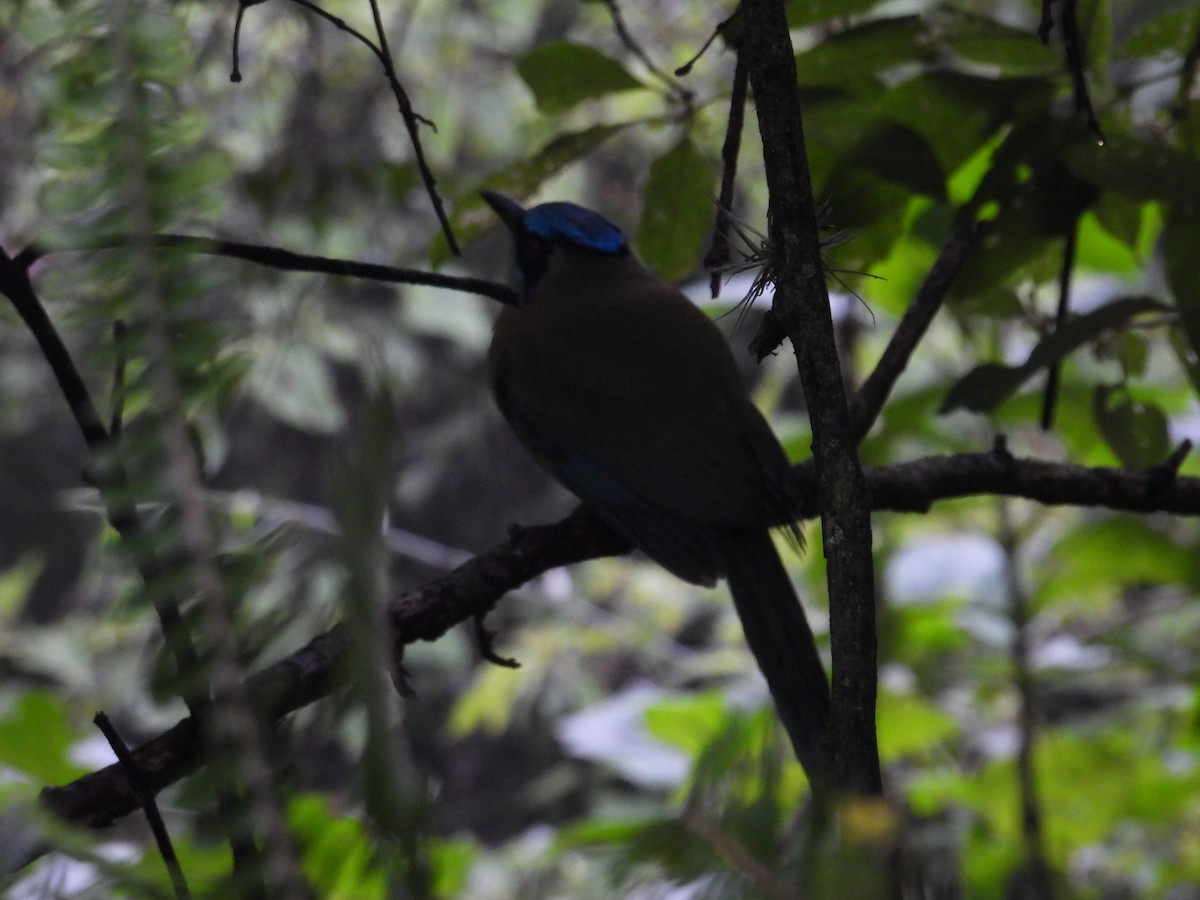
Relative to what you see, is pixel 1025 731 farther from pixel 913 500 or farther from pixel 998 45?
pixel 998 45

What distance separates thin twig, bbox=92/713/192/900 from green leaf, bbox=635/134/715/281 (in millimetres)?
1063

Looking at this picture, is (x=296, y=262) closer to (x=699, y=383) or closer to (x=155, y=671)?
(x=155, y=671)

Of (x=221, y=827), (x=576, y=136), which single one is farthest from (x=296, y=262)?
(x=221, y=827)

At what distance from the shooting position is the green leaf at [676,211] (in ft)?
5.08

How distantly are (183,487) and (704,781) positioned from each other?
20 centimetres

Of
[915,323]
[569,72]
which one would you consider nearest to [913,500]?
[915,323]

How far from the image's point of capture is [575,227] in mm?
2555

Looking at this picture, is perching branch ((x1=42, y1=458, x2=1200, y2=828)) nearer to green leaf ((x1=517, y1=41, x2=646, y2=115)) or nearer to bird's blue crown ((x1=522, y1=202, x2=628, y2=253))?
green leaf ((x1=517, y1=41, x2=646, y2=115))

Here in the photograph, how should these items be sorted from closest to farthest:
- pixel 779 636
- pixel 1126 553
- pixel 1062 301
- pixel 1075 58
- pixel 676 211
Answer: pixel 1075 58, pixel 1062 301, pixel 676 211, pixel 779 636, pixel 1126 553

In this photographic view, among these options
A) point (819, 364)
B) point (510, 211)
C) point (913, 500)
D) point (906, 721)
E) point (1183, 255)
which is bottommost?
point (819, 364)

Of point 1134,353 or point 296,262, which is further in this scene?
point 1134,353

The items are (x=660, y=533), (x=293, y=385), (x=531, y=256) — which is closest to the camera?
(x=660, y=533)

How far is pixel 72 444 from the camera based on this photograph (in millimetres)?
7211

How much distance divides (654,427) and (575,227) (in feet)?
2.19
